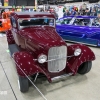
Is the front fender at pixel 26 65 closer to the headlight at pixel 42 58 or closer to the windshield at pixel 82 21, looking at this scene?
the headlight at pixel 42 58

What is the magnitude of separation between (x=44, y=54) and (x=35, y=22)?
4.06 ft

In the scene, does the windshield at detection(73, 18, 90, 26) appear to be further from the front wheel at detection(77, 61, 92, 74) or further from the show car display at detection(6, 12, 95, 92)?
the front wheel at detection(77, 61, 92, 74)

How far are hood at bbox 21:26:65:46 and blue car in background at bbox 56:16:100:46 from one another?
248 cm

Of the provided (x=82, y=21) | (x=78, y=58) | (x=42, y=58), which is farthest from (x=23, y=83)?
(x=82, y=21)

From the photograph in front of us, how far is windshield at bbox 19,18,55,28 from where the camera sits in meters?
3.49

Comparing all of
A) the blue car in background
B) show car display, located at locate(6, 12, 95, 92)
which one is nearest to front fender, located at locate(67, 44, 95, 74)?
show car display, located at locate(6, 12, 95, 92)

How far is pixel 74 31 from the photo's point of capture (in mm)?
6090

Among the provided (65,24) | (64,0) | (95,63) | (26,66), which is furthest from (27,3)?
(26,66)

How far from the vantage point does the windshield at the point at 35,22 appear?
349cm

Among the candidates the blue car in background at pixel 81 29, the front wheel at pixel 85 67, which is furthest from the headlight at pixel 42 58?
the blue car in background at pixel 81 29

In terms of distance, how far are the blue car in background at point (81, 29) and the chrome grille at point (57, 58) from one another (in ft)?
10.0

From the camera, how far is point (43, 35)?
3125 mm

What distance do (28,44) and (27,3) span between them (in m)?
15.4

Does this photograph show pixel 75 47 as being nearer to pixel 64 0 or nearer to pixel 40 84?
pixel 40 84
